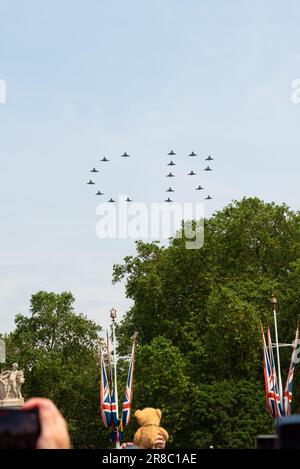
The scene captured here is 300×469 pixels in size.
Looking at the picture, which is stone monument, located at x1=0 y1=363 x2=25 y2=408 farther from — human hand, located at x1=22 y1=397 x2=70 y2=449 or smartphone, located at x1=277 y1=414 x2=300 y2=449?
human hand, located at x1=22 y1=397 x2=70 y2=449

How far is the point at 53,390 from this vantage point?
256ft

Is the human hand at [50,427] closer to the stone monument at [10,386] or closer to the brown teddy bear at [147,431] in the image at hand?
the brown teddy bear at [147,431]

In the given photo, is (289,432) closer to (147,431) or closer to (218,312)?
(147,431)

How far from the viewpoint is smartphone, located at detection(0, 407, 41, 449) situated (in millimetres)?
5168

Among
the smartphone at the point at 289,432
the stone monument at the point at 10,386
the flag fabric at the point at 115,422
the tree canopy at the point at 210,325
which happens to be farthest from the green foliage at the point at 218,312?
the smartphone at the point at 289,432

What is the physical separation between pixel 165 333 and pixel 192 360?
3394 millimetres

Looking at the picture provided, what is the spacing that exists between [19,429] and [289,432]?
156 cm

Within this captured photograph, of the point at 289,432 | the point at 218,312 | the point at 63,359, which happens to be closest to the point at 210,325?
the point at 218,312

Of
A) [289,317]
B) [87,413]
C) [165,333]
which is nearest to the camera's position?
[289,317]
